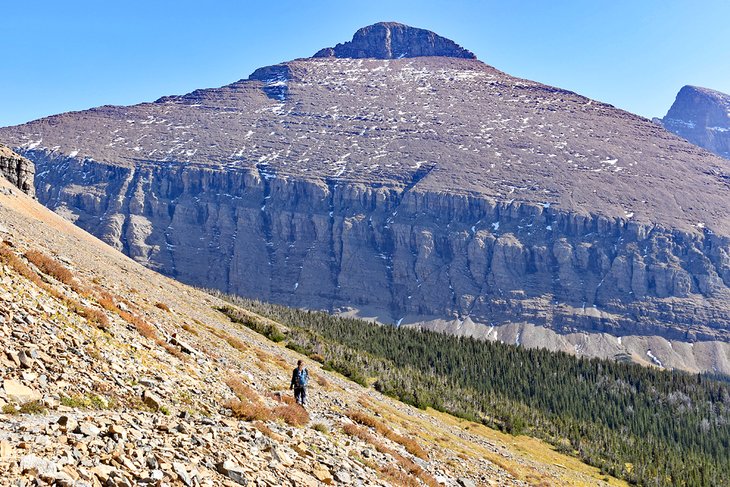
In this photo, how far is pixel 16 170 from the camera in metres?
151

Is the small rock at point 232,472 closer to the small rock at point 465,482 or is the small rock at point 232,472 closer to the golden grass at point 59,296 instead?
the golden grass at point 59,296

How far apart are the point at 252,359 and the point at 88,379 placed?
1025 inches

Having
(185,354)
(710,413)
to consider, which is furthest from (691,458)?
(185,354)

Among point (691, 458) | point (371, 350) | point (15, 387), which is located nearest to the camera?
point (15, 387)

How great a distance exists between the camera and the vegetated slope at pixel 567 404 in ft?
414

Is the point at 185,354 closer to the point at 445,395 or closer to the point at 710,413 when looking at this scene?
the point at 445,395

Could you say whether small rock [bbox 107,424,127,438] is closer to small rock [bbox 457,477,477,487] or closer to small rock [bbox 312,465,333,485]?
small rock [bbox 312,465,333,485]

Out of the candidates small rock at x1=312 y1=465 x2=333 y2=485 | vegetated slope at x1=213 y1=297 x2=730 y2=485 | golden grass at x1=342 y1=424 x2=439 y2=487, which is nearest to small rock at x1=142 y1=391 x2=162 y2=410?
small rock at x1=312 y1=465 x2=333 y2=485

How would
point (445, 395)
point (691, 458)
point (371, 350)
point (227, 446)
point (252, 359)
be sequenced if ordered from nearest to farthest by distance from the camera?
1. point (227, 446)
2. point (252, 359)
3. point (445, 395)
4. point (691, 458)
5. point (371, 350)

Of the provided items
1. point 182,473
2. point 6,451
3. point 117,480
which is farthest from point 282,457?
point 6,451

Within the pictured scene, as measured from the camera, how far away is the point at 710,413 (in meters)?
187

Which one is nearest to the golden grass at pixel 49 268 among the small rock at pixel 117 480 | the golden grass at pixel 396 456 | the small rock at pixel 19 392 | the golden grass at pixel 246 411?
the golden grass at pixel 246 411

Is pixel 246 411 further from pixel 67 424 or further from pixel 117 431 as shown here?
pixel 67 424

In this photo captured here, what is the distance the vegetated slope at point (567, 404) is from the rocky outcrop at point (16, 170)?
65913 millimetres
